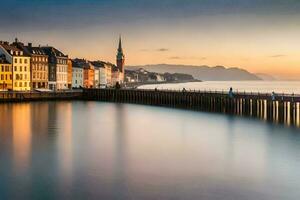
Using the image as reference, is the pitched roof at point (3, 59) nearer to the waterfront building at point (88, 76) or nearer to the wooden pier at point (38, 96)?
the wooden pier at point (38, 96)

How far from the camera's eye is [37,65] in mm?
106250

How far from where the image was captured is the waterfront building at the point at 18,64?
3819 inches

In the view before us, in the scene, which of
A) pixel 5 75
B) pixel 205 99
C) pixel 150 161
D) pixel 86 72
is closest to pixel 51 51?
pixel 5 75

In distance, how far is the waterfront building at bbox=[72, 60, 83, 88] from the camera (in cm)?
13262

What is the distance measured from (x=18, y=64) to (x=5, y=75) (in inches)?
204

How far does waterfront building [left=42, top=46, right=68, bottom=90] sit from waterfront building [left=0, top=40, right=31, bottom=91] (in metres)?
11.2

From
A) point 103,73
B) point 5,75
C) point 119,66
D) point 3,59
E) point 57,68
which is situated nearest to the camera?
point 5,75

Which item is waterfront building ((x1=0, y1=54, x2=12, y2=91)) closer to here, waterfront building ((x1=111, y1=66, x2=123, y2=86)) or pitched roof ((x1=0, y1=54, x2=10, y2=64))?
pitched roof ((x1=0, y1=54, x2=10, y2=64))

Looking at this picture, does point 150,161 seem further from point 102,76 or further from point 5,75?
point 102,76

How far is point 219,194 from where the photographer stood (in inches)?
882

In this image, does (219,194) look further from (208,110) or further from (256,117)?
(208,110)

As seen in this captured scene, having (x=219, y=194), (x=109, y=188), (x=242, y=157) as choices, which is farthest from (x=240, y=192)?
(x=242, y=157)

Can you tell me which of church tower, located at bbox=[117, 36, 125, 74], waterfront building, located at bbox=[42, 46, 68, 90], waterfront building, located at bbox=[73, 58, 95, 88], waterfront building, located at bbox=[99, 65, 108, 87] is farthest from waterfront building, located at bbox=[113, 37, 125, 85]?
waterfront building, located at bbox=[42, 46, 68, 90]

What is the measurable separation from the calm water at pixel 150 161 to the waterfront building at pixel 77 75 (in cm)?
7997
